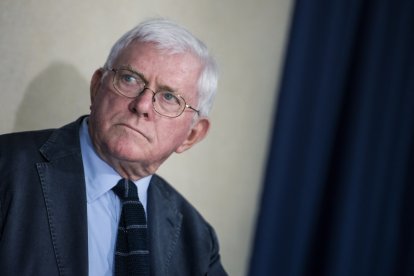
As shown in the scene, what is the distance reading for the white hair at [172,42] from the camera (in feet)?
4.44

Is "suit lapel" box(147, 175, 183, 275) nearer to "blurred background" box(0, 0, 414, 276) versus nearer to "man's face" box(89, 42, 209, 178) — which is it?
"man's face" box(89, 42, 209, 178)

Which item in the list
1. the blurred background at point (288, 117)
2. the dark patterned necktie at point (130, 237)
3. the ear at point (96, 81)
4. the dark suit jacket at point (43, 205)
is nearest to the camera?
the dark suit jacket at point (43, 205)

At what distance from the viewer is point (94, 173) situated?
1.35m

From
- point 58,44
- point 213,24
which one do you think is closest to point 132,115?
point 58,44

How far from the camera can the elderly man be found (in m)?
1.17

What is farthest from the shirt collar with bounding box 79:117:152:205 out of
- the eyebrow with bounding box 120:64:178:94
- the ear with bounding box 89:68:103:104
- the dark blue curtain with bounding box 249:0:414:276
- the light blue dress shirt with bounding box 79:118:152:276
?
the dark blue curtain with bounding box 249:0:414:276

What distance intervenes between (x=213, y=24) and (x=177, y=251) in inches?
38.4

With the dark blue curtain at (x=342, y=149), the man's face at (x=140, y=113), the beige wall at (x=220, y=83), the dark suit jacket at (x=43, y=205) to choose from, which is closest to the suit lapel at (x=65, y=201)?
the dark suit jacket at (x=43, y=205)

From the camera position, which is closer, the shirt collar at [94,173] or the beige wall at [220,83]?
the shirt collar at [94,173]

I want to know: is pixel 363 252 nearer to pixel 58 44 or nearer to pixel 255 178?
pixel 255 178

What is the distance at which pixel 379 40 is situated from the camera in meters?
1.84

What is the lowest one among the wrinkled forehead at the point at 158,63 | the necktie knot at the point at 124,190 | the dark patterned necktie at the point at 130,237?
the dark patterned necktie at the point at 130,237

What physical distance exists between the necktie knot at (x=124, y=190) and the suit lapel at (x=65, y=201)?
0.12 metres

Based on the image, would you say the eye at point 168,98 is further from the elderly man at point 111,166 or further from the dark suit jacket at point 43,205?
the dark suit jacket at point 43,205
